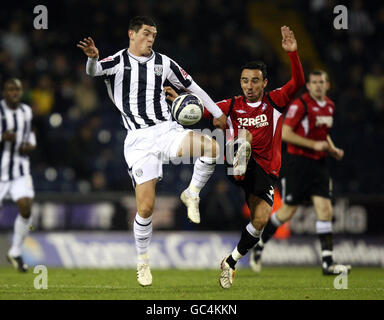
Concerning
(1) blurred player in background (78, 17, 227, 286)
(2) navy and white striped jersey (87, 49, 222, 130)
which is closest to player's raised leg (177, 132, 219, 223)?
(1) blurred player in background (78, 17, 227, 286)

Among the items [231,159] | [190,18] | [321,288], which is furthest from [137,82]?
[190,18]

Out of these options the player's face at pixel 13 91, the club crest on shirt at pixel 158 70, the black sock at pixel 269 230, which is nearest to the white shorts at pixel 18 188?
the player's face at pixel 13 91

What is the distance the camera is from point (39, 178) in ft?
45.4

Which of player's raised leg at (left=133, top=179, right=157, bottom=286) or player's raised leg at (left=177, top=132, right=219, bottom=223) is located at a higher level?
player's raised leg at (left=177, top=132, right=219, bottom=223)

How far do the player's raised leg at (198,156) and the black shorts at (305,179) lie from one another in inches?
102

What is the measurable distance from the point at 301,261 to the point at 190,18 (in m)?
7.08

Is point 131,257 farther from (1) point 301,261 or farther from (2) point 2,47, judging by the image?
(2) point 2,47

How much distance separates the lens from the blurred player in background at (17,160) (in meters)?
11.0

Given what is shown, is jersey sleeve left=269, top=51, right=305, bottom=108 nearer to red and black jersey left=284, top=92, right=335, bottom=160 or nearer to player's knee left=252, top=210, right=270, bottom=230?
player's knee left=252, top=210, right=270, bottom=230

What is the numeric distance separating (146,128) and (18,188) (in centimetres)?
371

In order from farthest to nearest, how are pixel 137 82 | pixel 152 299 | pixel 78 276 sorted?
pixel 78 276 → pixel 137 82 → pixel 152 299

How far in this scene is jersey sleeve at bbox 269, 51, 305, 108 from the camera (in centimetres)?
797

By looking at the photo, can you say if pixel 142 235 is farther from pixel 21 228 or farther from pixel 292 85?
pixel 21 228

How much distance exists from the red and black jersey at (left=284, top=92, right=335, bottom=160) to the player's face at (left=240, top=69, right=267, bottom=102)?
188cm
